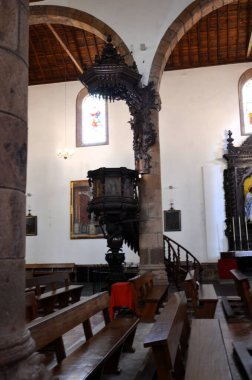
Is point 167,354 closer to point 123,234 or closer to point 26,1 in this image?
point 26,1

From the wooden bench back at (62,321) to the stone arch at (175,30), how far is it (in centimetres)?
664

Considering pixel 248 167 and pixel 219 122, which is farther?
pixel 219 122

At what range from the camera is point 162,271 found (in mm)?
8594

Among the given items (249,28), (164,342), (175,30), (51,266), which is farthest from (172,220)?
(164,342)

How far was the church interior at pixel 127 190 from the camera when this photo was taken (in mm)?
2176

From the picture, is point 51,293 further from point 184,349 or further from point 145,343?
point 145,343

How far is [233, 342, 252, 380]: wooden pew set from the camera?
322 cm

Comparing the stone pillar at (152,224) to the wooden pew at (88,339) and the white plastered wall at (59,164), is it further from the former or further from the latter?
the white plastered wall at (59,164)

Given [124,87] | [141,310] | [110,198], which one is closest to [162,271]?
[110,198]

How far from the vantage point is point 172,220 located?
43.6ft

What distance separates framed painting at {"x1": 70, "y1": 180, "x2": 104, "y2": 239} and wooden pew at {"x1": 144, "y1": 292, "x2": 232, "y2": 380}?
10475 mm

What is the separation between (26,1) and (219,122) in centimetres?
1187

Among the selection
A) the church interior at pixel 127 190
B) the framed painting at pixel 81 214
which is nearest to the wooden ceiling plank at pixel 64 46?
the church interior at pixel 127 190

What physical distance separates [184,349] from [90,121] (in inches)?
472
